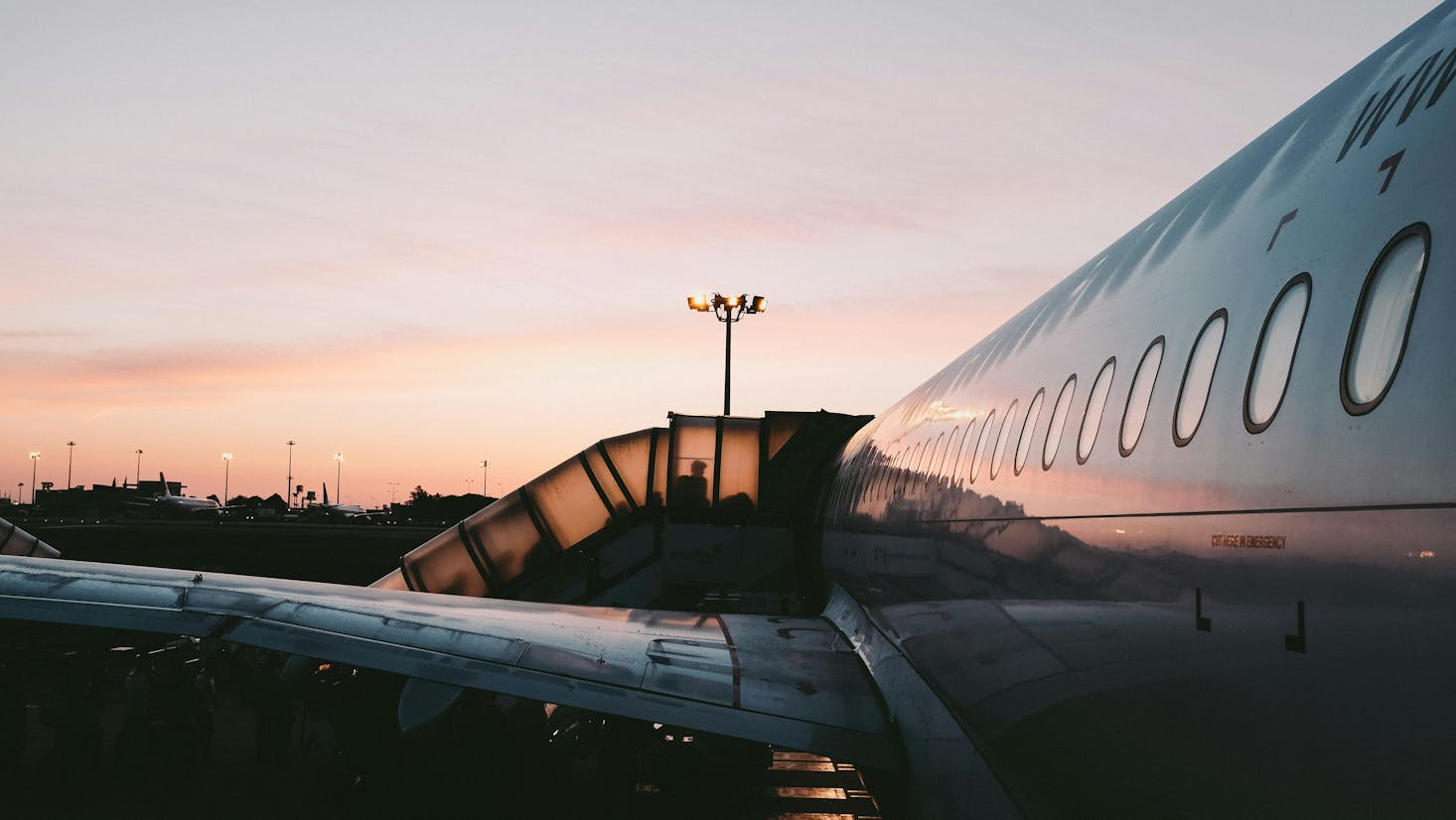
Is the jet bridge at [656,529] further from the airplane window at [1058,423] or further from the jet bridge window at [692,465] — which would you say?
the airplane window at [1058,423]

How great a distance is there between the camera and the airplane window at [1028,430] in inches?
209

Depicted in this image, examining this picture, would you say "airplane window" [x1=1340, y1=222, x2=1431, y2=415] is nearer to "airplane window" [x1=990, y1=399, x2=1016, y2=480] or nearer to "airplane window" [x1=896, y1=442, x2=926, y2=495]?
"airplane window" [x1=990, y1=399, x2=1016, y2=480]

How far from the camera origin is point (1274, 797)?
276 cm

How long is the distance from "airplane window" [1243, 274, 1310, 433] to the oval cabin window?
8.29 ft

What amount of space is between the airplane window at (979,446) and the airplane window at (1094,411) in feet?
4.78

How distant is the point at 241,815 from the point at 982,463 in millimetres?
9939

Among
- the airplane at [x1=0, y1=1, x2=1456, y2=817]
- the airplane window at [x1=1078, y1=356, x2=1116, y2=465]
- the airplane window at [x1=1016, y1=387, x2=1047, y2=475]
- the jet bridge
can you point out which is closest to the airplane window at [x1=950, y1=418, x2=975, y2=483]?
the airplane at [x1=0, y1=1, x2=1456, y2=817]

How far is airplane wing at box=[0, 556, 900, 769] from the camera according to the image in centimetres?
734

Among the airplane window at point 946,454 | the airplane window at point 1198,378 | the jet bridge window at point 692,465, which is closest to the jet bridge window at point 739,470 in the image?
the jet bridge window at point 692,465

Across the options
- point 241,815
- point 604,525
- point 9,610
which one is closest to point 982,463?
point 9,610

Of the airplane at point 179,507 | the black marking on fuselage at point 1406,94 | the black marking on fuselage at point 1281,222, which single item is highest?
the black marking on fuselage at point 1406,94

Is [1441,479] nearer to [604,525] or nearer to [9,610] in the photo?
[9,610]

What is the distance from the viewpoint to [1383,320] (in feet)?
8.63

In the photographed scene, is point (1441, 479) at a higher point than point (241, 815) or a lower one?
higher
